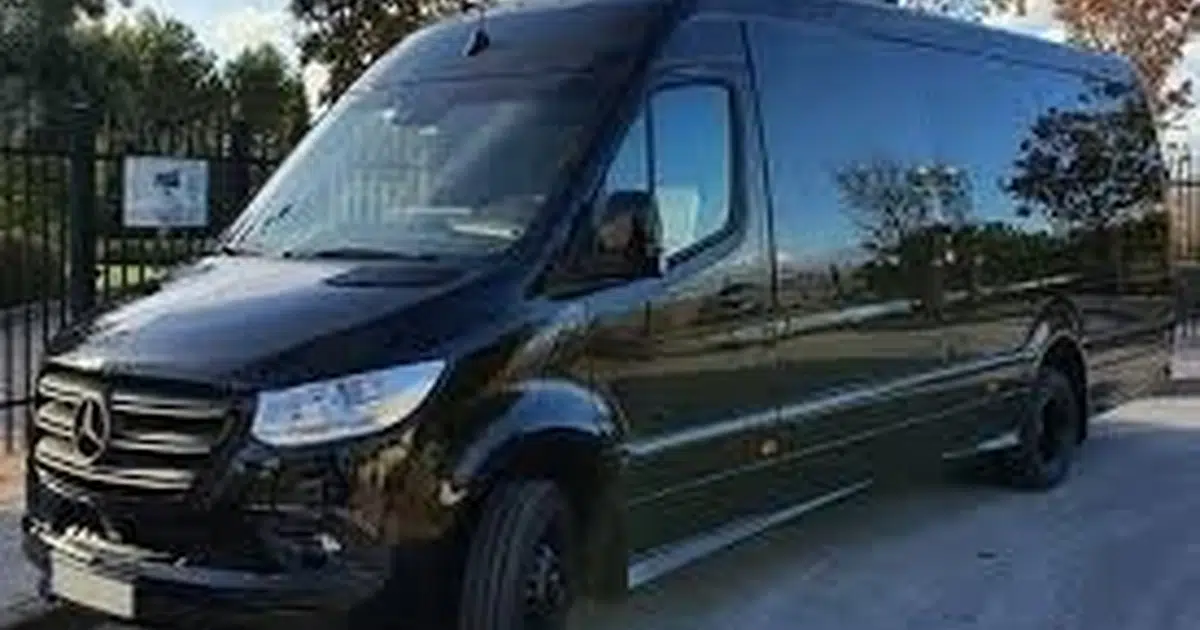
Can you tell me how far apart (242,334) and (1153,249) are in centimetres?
743

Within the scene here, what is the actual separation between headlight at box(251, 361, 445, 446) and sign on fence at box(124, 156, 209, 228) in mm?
4182

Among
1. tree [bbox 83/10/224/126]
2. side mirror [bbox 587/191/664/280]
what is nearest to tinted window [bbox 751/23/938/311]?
side mirror [bbox 587/191/664/280]

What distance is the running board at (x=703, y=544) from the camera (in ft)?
23.9

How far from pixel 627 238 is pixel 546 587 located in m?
1.19

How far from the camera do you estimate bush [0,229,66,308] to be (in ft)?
36.5

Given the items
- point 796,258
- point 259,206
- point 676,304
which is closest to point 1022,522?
point 796,258

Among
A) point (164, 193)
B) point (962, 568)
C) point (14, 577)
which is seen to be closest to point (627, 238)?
point (14, 577)

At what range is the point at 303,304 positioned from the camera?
6.34 metres

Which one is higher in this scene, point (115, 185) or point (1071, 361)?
point (115, 185)

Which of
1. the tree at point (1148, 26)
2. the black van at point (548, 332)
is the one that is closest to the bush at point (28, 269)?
the black van at point (548, 332)

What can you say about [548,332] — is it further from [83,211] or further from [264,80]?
[264,80]

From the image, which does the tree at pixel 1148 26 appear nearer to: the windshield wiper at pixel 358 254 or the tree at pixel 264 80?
the tree at pixel 264 80

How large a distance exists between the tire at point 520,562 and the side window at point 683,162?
1086 mm

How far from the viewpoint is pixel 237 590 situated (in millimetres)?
5938
